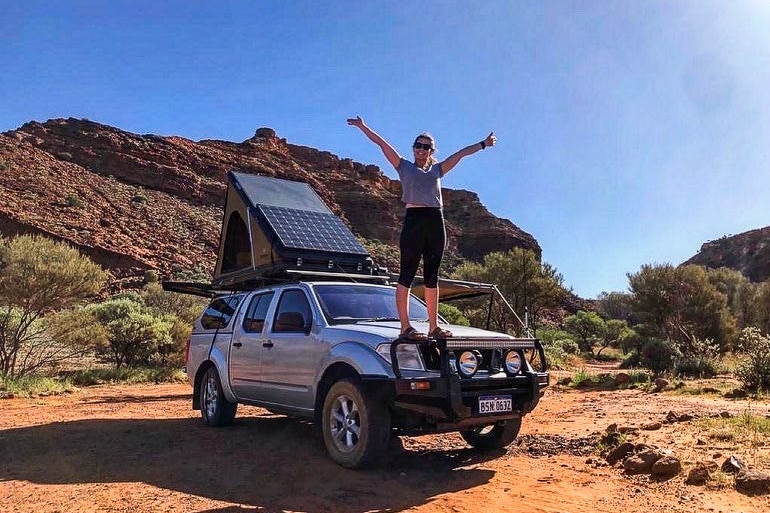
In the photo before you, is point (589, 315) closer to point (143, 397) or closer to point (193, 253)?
point (193, 253)

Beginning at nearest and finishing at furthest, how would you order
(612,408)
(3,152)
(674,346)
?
(612,408), (674,346), (3,152)

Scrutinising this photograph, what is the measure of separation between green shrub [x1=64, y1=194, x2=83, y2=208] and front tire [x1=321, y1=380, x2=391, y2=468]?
151 ft

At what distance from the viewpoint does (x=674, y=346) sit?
52.4 ft

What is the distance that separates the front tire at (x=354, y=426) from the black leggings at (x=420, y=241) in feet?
3.59

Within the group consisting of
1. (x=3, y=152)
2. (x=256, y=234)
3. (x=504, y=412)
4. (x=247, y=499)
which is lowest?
(x=247, y=499)

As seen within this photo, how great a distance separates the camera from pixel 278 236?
893 cm

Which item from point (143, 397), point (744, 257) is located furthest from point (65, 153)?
point (744, 257)

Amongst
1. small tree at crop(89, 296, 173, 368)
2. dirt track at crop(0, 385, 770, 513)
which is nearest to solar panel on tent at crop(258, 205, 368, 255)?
dirt track at crop(0, 385, 770, 513)

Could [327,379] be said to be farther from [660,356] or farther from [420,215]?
[660,356]

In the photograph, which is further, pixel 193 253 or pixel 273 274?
pixel 193 253

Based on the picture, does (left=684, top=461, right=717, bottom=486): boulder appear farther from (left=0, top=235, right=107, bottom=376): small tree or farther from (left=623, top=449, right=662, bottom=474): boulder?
(left=0, top=235, right=107, bottom=376): small tree

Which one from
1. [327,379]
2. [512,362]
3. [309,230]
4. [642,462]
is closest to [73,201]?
[309,230]

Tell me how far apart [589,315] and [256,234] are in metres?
36.6

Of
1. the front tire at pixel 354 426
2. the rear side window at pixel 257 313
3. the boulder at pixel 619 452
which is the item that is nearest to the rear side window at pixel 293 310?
the rear side window at pixel 257 313
